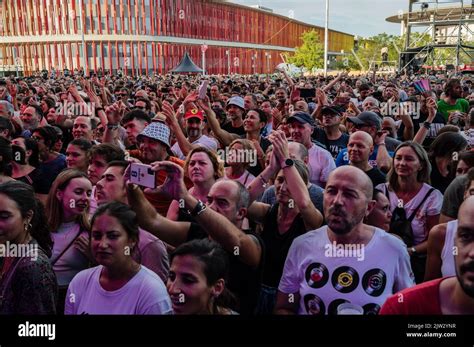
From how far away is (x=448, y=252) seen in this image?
2.62 m

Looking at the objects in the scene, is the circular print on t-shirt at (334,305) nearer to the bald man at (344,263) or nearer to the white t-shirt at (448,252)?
the bald man at (344,263)

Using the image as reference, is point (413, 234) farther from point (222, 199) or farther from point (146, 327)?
point (146, 327)

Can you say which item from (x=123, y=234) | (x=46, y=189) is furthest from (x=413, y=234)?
(x=46, y=189)

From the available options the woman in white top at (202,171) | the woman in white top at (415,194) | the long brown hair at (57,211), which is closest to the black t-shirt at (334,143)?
the woman in white top at (415,194)

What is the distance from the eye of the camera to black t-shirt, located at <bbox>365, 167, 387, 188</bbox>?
4.20 meters

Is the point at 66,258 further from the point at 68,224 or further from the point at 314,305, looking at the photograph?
the point at 314,305

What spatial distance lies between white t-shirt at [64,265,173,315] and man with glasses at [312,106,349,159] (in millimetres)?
3814

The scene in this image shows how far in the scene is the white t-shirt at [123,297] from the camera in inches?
91.0

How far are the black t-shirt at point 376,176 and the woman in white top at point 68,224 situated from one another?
93.0 inches

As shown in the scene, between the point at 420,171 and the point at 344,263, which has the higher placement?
the point at 420,171

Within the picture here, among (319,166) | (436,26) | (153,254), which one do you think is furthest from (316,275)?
(436,26)

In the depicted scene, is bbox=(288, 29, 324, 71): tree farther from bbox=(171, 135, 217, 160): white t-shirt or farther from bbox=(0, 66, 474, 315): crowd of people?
bbox=(0, 66, 474, 315): crowd of people

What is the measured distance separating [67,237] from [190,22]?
59.2m

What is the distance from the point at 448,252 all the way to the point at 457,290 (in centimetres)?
82
